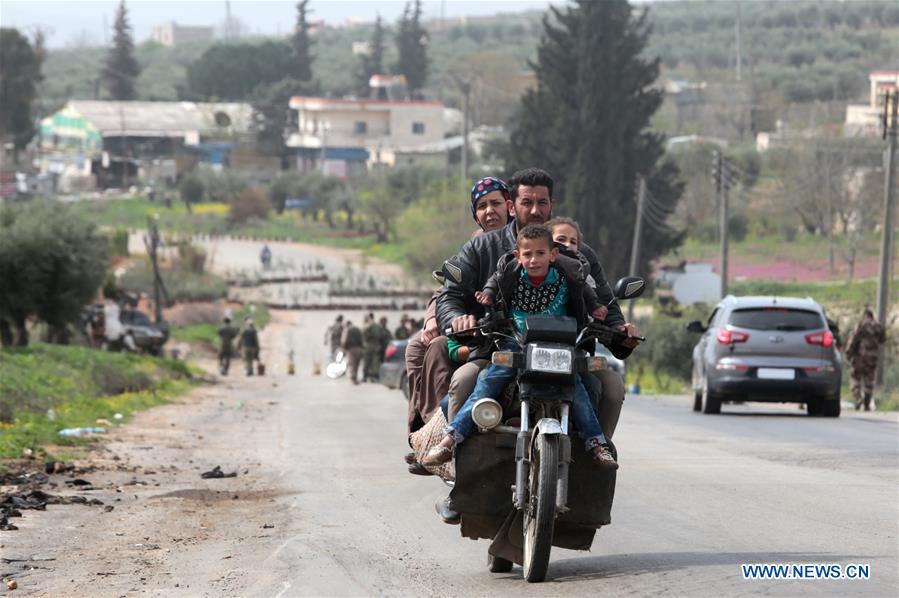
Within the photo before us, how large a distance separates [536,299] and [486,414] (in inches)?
27.8

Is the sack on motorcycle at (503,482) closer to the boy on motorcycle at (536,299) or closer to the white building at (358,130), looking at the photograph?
the boy on motorcycle at (536,299)

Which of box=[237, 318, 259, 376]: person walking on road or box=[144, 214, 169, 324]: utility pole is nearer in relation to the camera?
box=[237, 318, 259, 376]: person walking on road

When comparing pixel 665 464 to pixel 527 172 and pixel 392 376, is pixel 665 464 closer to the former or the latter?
pixel 527 172

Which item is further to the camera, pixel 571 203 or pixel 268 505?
pixel 571 203

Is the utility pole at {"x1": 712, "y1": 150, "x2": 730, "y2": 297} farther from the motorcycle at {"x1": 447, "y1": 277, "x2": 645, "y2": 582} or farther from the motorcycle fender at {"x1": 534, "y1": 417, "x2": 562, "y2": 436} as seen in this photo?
the motorcycle fender at {"x1": 534, "y1": 417, "x2": 562, "y2": 436}

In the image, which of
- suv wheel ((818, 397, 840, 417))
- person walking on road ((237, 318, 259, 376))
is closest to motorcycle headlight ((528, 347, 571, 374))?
suv wheel ((818, 397, 840, 417))

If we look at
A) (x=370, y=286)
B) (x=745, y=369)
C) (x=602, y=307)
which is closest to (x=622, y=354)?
(x=602, y=307)

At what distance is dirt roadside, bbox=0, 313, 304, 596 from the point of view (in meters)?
9.06

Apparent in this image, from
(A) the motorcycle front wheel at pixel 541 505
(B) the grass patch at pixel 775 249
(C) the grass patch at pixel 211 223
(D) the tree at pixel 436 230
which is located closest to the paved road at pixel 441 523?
(A) the motorcycle front wheel at pixel 541 505

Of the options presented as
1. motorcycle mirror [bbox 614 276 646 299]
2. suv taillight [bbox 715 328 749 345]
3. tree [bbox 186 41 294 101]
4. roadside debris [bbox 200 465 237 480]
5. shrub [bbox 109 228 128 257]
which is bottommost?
shrub [bbox 109 228 128 257]

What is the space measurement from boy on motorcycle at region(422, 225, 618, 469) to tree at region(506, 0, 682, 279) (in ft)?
199

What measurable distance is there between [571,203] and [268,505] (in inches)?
2325

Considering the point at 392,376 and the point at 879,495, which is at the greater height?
the point at 879,495

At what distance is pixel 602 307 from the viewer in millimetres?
9062
